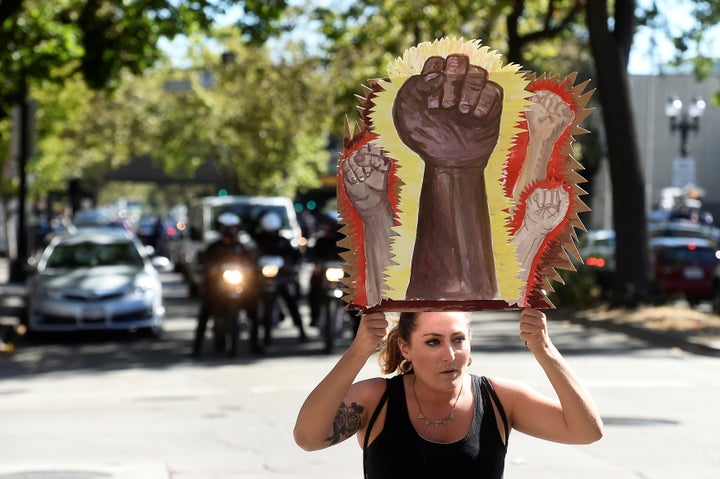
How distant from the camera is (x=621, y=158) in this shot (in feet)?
80.6

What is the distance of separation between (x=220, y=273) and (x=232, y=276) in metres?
0.15

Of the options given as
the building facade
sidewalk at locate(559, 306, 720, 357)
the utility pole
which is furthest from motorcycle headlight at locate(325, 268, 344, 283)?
the building facade

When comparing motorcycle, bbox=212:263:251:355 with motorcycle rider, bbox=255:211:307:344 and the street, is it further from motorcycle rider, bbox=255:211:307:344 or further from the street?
motorcycle rider, bbox=255:211:307:344

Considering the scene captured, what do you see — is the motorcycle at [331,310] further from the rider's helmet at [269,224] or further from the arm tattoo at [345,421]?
the arm tattoo at [345,421]

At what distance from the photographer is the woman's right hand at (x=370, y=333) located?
4.15 m

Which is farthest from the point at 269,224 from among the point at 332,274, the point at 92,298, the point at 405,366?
the point at 405,366

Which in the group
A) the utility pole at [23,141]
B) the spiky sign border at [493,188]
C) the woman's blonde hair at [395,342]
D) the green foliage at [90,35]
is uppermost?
the green foliage at [90,35]

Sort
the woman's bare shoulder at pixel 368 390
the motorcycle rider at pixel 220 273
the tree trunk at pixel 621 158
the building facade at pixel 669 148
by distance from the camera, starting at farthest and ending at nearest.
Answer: the building facade at pixel 669 148 < the tree trunk at pixel 621 158 < the motorcycle rider at pixel 220 273 < the woman's bare shoulder at pixel 368 390

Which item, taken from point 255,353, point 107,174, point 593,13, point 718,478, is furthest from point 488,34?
point 107,174

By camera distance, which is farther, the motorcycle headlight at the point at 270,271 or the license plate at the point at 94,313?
the license plate at the point at 94,313

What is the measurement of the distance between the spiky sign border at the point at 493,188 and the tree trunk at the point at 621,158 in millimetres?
20257

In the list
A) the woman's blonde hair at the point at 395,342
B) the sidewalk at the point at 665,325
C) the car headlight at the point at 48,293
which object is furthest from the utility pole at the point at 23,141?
the woman's blonde hair at the point at 395,342

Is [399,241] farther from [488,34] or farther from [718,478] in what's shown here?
[488,34]

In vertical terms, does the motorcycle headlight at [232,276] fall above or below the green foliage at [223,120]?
below
